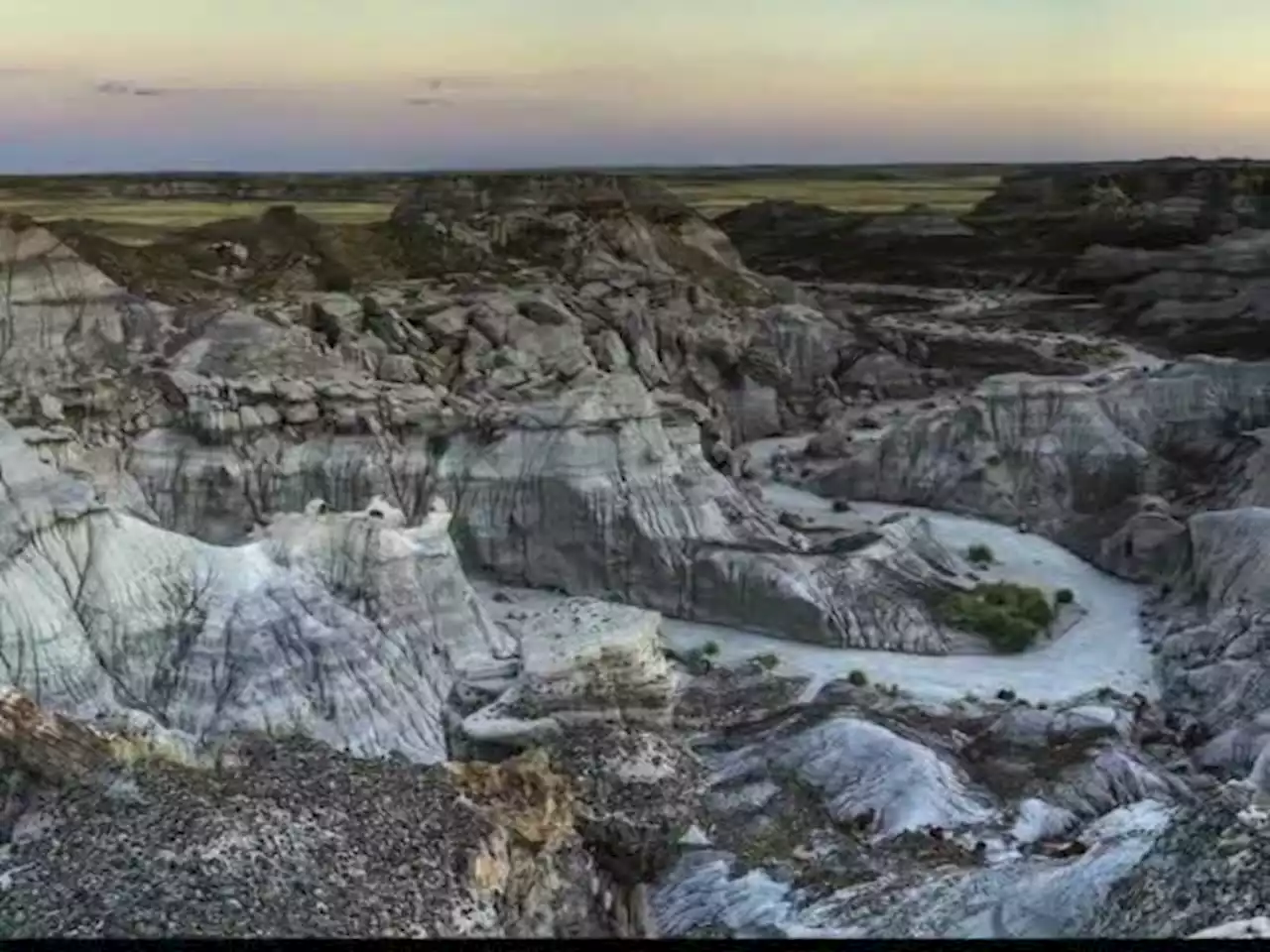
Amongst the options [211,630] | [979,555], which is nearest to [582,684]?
[211,630]

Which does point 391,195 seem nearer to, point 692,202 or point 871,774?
point 692,202

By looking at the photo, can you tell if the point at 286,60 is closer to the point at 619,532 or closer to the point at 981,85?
the point at 619,532

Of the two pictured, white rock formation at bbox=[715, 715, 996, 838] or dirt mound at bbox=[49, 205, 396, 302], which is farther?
dirt mound at bbox=[49, 205, 396, 302]

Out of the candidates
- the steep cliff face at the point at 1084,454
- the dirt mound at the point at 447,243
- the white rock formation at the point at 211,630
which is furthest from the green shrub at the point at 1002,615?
the white rock formation at the point at 211,630

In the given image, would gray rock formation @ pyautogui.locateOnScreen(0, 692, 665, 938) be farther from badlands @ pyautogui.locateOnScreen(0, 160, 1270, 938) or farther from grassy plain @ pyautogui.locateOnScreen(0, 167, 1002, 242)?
grassy plain @ pyautogui.locateOnScreen(0, 167, 1002, 242)

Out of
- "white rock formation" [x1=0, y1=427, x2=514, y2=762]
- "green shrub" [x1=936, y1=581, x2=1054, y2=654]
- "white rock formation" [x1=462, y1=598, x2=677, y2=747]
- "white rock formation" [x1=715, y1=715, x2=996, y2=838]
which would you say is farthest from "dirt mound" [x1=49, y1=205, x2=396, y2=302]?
"green shrub" [x1=936, y1=581, x2=1054, y2=654]

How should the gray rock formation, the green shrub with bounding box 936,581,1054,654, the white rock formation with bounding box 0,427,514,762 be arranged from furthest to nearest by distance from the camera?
the green shrub with bounding box 936,581,1054,654 < the white rock formation with bounding box 0,427,514,762 < the gray rock formation

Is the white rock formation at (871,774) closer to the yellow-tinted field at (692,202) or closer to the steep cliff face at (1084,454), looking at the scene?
the steep cliff face at (1084,454)
